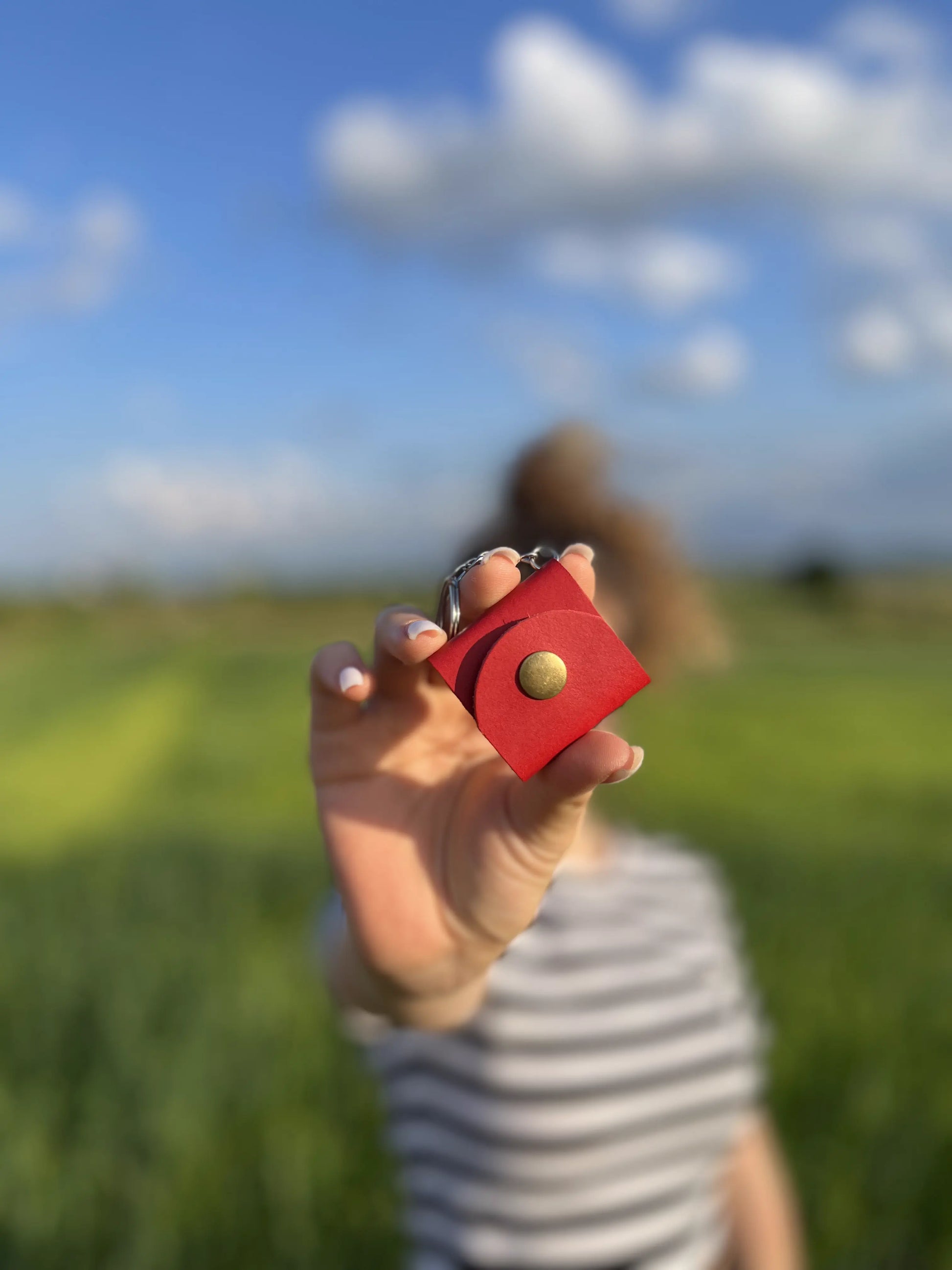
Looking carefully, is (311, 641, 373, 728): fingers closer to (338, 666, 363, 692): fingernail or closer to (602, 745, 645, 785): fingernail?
(338, 666, 363, 692): fingernail

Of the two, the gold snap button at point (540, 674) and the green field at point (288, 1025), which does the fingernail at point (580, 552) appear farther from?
the green field at point (288, 1025)

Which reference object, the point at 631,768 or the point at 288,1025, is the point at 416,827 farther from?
the point at 288,1025

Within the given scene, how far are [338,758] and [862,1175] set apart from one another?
8.81 ft

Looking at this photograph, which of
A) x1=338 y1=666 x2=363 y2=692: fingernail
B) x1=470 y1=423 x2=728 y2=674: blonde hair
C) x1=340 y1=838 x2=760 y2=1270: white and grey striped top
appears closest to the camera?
x1=338 y1=666 x2=363 y2=692: fingernail

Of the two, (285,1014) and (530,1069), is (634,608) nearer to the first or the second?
(530,1069)

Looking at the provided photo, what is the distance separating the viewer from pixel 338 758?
3.34 ft

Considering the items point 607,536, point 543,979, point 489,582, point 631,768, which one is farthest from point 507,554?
point 607,536

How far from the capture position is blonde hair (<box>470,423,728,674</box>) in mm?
→ 1920

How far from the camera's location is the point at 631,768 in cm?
77

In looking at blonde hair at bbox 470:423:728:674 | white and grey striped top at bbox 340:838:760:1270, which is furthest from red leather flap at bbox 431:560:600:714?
white and grey striped top at bbox 340:838:760:1270

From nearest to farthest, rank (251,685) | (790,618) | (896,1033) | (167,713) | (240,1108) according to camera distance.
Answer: (240,1108)
(896,1033)
(167,713)
(251,685)
(790,618)

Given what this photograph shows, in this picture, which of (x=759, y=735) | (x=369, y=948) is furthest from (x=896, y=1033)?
(x=759, y=735)

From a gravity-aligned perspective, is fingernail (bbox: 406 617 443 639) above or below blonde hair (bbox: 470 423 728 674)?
below

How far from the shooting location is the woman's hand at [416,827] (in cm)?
95
